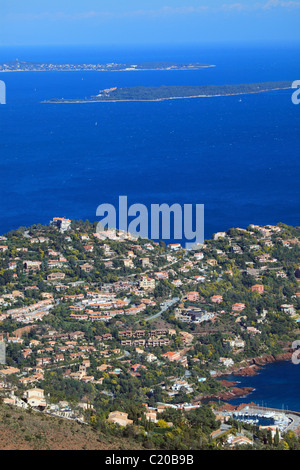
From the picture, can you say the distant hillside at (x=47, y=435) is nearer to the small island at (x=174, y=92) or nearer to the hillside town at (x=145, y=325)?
the hillside town at (x=145, y=325)

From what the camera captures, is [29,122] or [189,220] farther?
[29,122]

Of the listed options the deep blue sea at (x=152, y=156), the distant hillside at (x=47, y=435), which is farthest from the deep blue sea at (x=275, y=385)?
the deep blue sea at (x=152, y=156)

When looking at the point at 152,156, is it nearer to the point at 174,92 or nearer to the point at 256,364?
the point at 174,92

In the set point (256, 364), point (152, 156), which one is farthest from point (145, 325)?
point (152, 156)

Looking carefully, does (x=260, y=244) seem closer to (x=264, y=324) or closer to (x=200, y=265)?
(x=200, y=265)

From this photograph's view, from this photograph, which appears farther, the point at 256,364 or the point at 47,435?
the point at 256,364

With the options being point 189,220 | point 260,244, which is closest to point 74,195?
point 189,220
